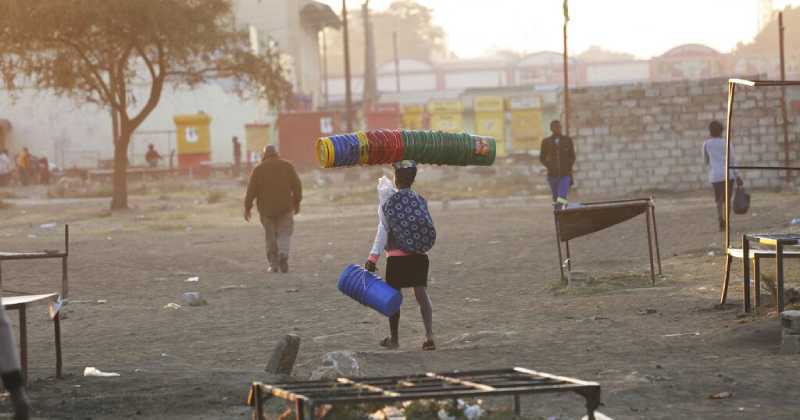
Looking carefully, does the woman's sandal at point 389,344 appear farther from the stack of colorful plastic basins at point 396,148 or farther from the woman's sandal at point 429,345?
the stack of colorful plastic basins at point 396,148

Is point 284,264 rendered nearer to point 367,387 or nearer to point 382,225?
point 382,225

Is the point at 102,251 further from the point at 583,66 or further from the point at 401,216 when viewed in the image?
the point at 583,66

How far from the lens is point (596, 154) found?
105 ft

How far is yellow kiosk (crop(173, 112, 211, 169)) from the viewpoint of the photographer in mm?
55469

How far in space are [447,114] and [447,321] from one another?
4947 centimetres

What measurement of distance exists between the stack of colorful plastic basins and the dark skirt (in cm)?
75

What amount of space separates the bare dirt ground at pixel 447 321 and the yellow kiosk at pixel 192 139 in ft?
98.1

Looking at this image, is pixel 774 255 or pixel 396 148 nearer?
pixel 396 148

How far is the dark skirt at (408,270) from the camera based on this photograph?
1045 centimetres

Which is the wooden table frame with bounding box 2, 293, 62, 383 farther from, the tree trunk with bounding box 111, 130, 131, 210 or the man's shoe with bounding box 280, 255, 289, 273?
the tree trunk with bounding box 111, 130, 131, 210

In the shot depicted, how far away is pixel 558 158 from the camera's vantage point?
22266mm

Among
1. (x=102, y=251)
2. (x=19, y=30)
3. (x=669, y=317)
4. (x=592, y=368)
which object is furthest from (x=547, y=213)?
(x=592, y=368)

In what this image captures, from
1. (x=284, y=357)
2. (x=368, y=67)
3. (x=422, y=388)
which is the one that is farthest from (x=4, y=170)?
(x=422, y=388)

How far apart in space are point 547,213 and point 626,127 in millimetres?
5344
